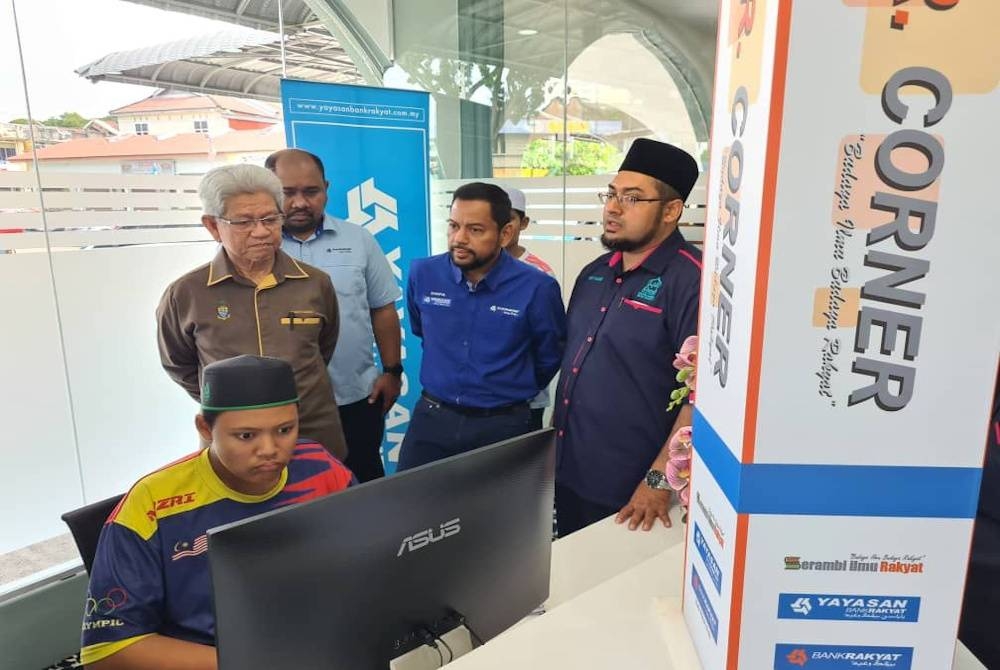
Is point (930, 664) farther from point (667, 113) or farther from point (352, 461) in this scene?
point (667, 113)

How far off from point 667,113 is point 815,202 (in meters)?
4.54

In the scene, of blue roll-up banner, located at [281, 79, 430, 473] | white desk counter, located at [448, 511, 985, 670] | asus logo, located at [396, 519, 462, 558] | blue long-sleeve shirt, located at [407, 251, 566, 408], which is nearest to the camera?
white desk counter, located at [448, 511, 985, 670]

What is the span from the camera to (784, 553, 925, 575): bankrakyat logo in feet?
1.70

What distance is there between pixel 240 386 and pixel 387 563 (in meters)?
0.66

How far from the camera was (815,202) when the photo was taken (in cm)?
46

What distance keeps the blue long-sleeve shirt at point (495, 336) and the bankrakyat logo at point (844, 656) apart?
1.81 metres

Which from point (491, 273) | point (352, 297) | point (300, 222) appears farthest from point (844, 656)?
point (300, 222)

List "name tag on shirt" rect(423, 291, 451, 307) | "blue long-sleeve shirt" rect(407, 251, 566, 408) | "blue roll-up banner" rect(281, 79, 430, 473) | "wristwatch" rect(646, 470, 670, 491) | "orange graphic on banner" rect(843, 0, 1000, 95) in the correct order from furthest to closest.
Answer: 1. "blue roll-up banner" rect(281, 79, 430, 473)
2. "name tag on shirt" rect(423, 291, 451, 307)
3. "blue long-sleeve shirt" rect(407, 251, 566, 408)
4. "wristwatch" rect(646, 470, 670, 491)
5. "orange graphic on banner" rect(843, 0, 1000, 95)

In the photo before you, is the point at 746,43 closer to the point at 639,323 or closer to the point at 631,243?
the point at 639,323

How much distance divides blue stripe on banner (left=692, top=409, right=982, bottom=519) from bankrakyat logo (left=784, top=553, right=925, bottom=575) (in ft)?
0.12

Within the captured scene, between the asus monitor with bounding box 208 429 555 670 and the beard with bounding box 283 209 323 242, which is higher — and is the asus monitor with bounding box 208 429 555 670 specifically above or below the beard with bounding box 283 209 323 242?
below

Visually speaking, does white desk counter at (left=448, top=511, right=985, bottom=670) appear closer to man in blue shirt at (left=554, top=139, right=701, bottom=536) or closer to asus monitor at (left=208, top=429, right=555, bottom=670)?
asus monitor at (left=208, top=429, right=555, bottom=670)

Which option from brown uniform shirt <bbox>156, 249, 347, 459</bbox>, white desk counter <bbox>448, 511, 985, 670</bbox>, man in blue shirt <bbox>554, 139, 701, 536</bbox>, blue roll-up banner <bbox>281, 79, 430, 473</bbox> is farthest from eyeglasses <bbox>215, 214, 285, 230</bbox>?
white desk counter <bbox>448, 511, 985, 670</bbox>

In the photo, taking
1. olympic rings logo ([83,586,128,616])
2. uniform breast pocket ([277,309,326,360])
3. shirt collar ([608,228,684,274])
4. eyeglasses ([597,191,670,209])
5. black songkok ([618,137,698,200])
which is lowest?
olympic rings logo ([83,586,128,616])
